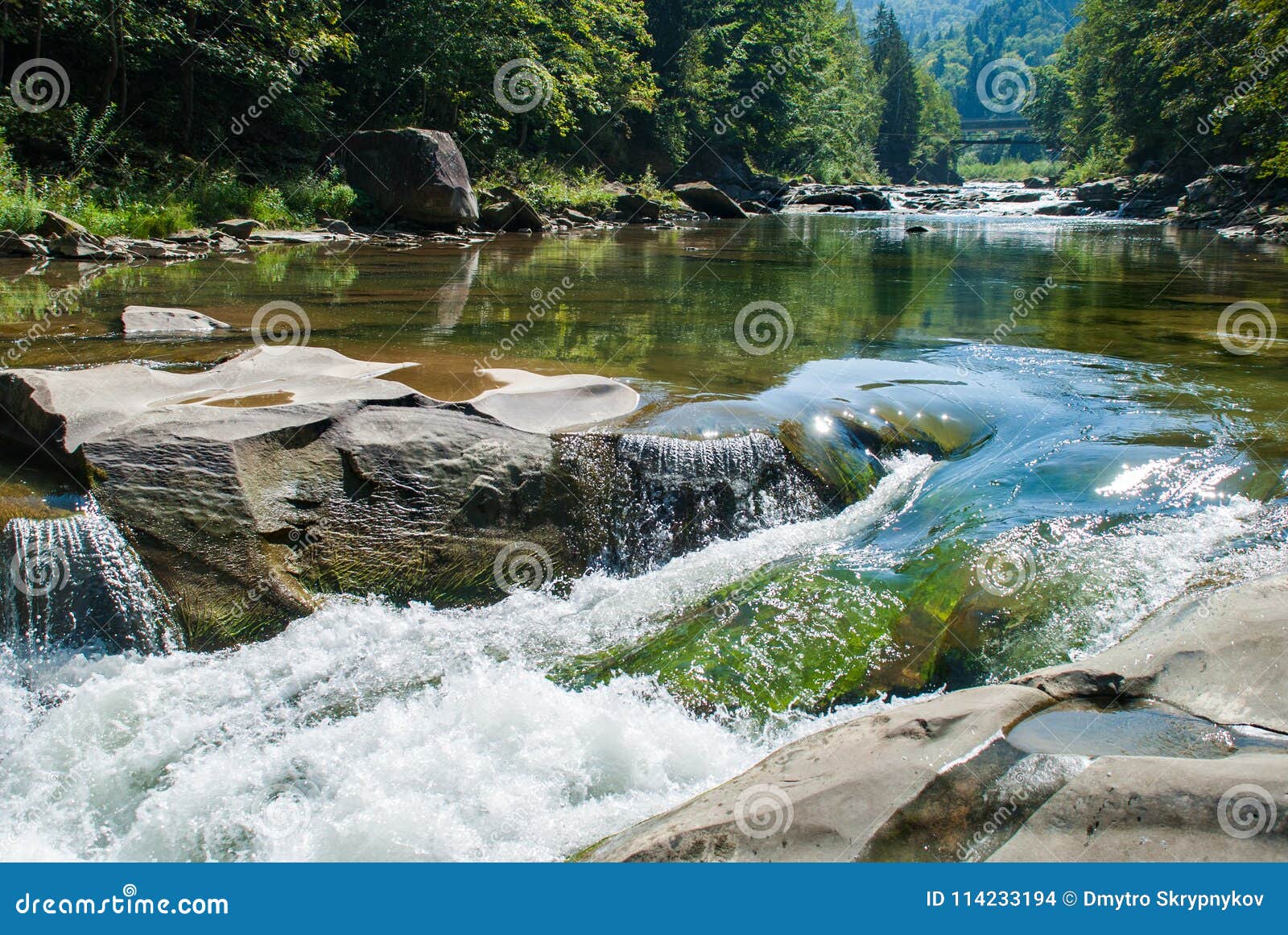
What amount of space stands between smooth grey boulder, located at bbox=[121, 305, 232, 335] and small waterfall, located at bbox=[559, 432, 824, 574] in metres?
4.43

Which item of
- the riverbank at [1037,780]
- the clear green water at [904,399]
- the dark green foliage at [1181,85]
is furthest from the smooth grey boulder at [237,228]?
the dark green foliage at [1181,85]

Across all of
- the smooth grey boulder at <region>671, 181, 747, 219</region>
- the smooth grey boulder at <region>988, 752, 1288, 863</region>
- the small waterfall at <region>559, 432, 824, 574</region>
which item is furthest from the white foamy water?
the smooth grey boulder at <region>671, 181, 747, 219</region>

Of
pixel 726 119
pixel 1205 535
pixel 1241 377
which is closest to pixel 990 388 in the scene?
pixel 1241 377

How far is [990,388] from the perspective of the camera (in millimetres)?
7758

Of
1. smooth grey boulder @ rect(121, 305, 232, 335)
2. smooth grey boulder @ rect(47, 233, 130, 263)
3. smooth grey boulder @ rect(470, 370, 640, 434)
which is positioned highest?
smooth grey boulder @ rect(47, 233, 130, 263)

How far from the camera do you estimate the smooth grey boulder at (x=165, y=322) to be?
7.59 metres

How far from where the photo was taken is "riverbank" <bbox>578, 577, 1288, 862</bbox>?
2.23 metres

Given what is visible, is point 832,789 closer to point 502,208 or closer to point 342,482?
point 342,482

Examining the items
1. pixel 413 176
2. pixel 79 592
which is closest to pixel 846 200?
pixel 413 176

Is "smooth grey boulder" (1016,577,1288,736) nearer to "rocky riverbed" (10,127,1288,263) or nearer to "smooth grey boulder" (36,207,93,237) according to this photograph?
"rocky riverbed" (10,127,1288,263)

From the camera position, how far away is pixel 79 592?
159 inches

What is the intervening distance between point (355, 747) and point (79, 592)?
1561mm

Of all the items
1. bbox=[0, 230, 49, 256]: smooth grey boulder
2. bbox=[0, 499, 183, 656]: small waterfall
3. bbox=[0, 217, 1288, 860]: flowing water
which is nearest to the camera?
bbox=[0, 217, 1288, 860]: flowing water

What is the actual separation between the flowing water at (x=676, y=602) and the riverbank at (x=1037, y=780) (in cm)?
68
